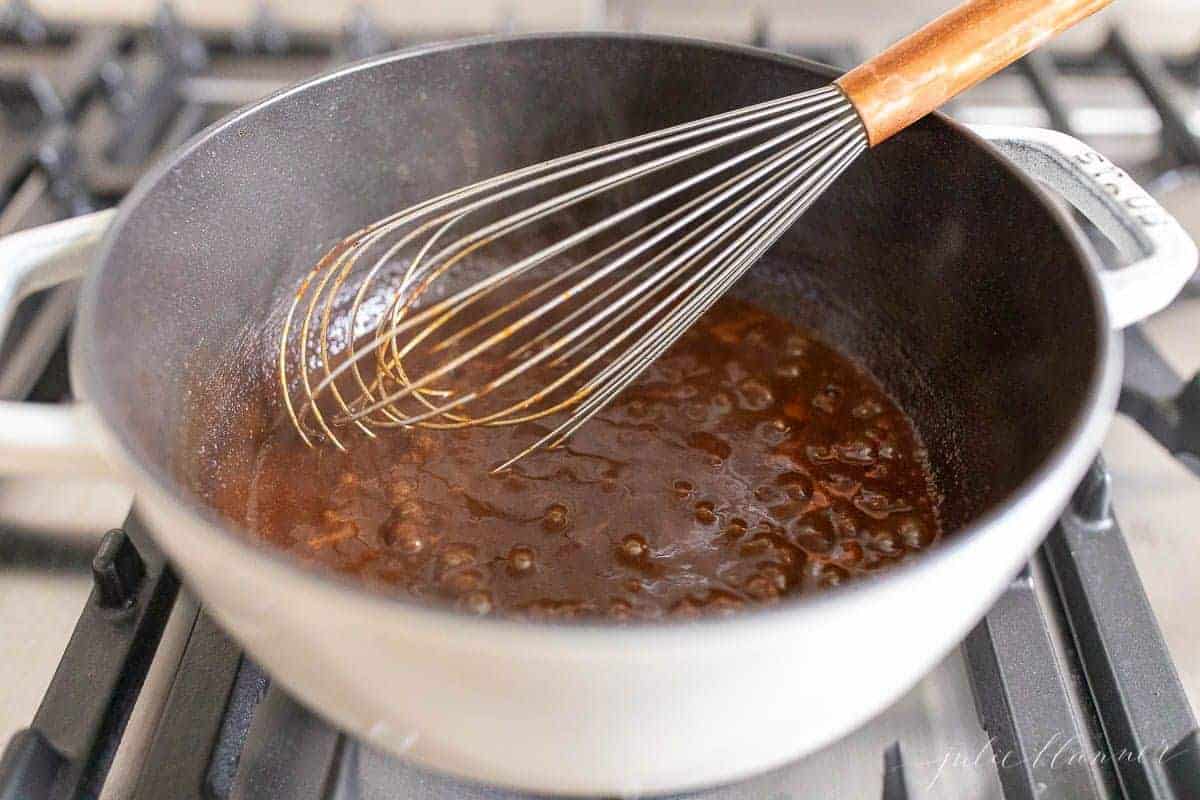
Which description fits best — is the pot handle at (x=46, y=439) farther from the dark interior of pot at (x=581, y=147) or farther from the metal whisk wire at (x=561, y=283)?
the metal whisk wire at (x=561, y=283)

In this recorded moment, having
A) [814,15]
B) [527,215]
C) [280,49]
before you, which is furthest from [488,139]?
[814,15]

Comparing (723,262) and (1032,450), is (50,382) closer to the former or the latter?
(723,262)

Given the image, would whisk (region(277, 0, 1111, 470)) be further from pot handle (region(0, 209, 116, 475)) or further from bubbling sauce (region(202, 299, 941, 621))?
pot handle (region(0, 209, 116, 475))

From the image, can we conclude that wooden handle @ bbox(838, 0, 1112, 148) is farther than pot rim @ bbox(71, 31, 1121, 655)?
Yes

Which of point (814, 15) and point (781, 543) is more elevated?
point (814, 15)

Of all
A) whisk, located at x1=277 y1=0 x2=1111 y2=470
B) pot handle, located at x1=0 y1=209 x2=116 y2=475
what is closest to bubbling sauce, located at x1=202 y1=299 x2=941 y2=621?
whisk, located at x1=277 y1=0 x2=1111 y2=470

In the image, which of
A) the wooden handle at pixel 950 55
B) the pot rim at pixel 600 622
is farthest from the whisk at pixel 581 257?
the pot rim at pixel 600 622

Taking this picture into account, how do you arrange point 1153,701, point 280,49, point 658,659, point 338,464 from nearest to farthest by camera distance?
point 658,659
point 1153,701
point 338,464
point 280,49

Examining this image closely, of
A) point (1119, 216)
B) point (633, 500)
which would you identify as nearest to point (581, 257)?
point (633, 500)

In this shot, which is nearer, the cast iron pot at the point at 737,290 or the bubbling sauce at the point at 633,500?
the cast iron pot at the point at 737,290
